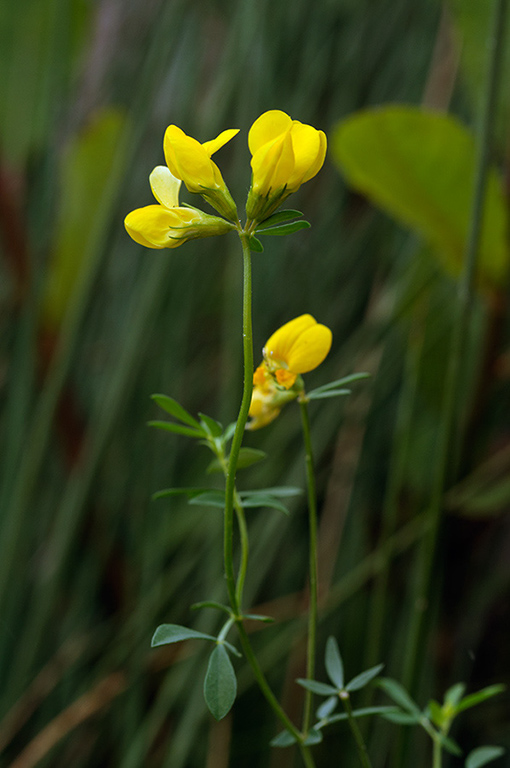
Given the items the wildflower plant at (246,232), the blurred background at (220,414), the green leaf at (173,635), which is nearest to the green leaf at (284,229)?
the wildflower plant at (246,232)

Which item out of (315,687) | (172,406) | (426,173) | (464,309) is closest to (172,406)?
(172,406)

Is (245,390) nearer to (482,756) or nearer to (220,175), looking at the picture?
(220,175)

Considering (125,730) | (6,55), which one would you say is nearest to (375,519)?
(125,730)

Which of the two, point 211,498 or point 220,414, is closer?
point 211,498

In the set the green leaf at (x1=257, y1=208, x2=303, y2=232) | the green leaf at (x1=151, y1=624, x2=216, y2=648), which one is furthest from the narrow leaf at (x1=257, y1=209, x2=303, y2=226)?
the green leaf at (x1=151, y1=624, x2=216, y2=648)

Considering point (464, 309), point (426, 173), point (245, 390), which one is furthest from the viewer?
point (426, 173)

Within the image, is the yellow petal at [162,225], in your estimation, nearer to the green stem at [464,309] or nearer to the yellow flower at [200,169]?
the yellow flower at [200,169]

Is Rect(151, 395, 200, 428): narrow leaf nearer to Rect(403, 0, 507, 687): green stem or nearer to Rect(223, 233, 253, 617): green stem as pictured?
Rect(223, 233, 253, 617): green stem
